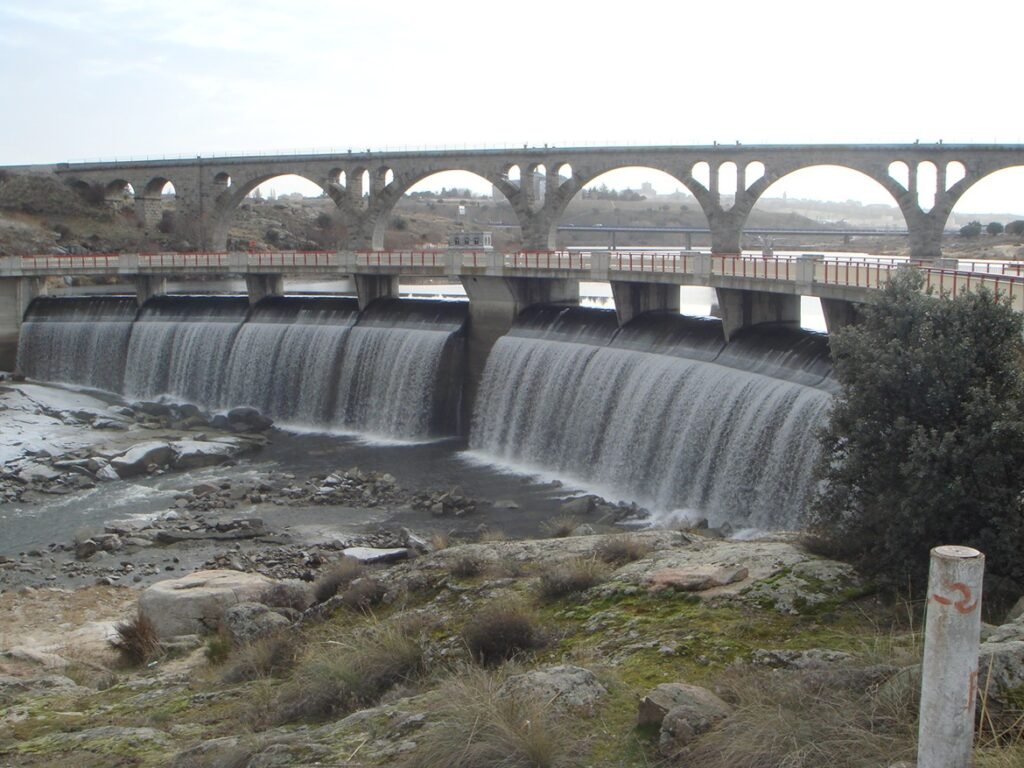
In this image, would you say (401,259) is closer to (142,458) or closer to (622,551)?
(142,458)

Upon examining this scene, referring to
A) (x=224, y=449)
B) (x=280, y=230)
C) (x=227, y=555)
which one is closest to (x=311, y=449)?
(x=224, y=449)

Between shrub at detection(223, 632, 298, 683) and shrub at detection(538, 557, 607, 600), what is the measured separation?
3009mm

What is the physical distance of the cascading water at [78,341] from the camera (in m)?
45.9

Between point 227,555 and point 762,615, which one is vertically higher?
point 762,615

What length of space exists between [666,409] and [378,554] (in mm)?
9274

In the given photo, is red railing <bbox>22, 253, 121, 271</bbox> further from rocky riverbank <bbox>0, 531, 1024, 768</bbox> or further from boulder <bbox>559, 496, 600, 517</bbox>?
rocky riverbank <bbox>0, 531, 1024, 768</bbox>

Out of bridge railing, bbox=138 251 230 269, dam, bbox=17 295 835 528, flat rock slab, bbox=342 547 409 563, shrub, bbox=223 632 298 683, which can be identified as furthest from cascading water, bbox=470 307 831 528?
bridge railing, bbox=138 251 230 269

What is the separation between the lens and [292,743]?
375 inches

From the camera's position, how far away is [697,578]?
506 inches

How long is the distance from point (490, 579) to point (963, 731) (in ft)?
27.9

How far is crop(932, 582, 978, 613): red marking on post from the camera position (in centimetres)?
645

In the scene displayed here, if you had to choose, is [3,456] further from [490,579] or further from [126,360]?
[490,579]

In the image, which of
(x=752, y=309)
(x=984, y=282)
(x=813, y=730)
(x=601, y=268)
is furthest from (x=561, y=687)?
(x=601, y=268)

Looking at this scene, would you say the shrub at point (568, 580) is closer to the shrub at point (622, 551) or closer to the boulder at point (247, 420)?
the shrub at point (622, 551)
